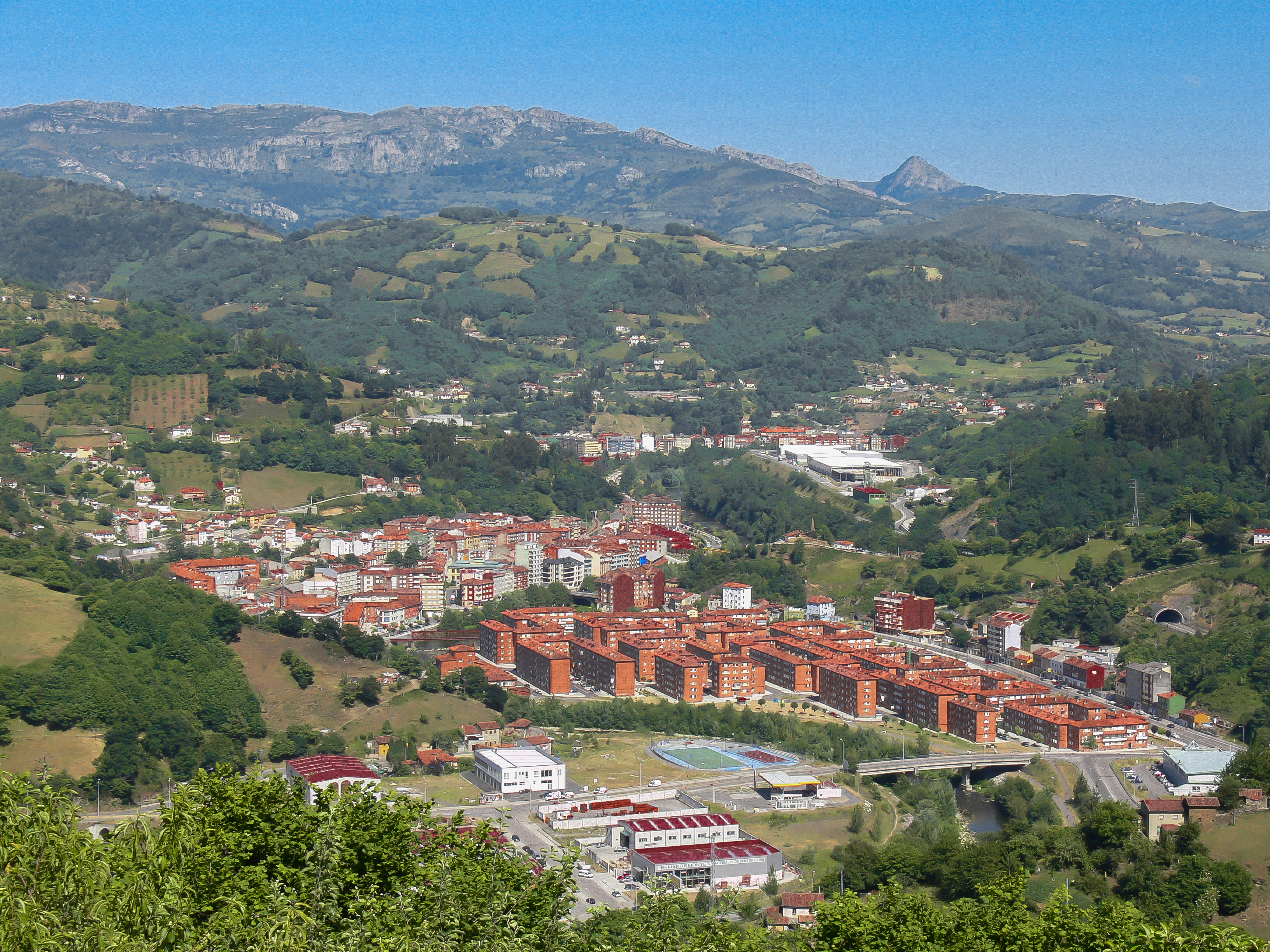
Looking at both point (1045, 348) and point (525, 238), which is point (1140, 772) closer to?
point (1045, 348)

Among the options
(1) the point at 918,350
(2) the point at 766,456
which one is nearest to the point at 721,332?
(1) the point at 918,350

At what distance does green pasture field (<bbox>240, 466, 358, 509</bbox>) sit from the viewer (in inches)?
1871

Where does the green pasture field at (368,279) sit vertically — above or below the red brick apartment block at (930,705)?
above

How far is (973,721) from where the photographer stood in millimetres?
28938

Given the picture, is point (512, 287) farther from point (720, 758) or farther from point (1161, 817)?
point (1161, 817)

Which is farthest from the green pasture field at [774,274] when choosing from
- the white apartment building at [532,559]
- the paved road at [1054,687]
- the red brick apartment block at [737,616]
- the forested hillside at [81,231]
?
the paved road at [1054,687]

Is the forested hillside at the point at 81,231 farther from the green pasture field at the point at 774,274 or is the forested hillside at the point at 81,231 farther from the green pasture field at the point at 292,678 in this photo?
the green pasture field at the point at 292,678

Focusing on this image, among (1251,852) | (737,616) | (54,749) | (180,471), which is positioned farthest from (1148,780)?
(180,471)

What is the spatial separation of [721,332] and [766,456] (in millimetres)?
26002

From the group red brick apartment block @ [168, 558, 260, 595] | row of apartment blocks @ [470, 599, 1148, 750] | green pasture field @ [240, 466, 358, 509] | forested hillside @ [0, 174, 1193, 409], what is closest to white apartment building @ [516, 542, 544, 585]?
row of apartment blocks @ [470, 599, 1148, 750]

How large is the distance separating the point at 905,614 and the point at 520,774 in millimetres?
15885

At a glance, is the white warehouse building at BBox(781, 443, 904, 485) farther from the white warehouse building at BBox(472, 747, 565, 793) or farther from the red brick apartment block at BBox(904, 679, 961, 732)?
the white warehouse building at BBox(472, 747, 565, 793)

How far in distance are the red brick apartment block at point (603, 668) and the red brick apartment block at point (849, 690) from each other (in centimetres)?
409

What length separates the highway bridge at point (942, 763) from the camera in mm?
26047
